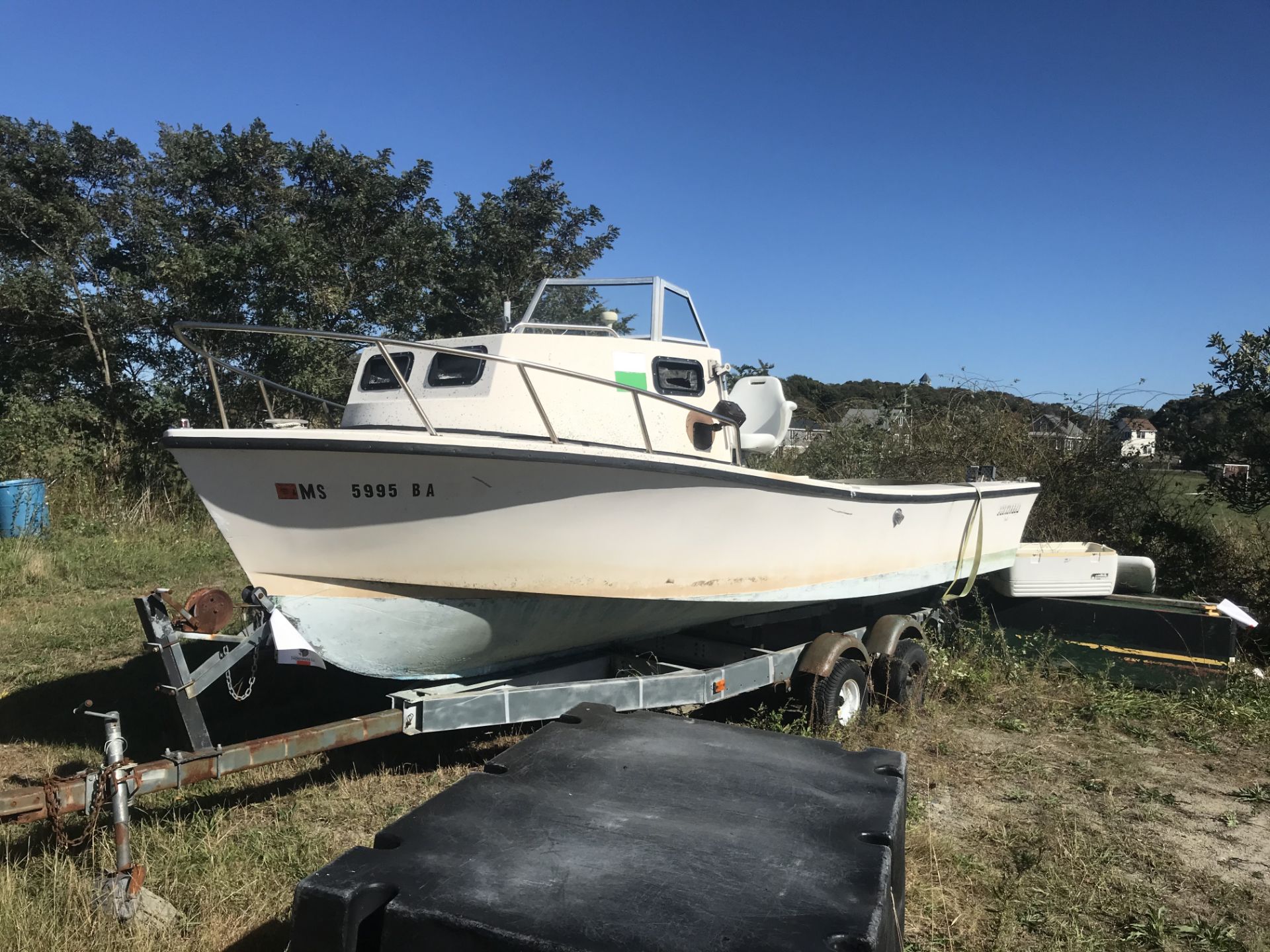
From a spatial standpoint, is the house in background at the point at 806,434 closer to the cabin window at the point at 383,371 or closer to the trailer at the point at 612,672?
the trailer at the point at 612,672

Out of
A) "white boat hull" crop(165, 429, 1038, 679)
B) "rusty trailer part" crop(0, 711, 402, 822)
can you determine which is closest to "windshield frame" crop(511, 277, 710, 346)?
"white boat hull" crop(165, 429, 1038, 679)

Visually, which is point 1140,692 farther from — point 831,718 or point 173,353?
point 173,353

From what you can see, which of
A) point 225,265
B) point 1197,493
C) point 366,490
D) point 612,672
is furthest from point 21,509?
point 1197,493

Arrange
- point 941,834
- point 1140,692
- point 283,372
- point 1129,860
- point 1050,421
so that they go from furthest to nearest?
point 283,372 → point 1050,421 → point 1140,692 → point 941,834 → point 1129,860

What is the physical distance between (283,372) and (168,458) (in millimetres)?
2269

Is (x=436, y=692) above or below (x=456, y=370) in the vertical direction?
below

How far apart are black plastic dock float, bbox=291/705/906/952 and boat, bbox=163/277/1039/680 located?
213cm

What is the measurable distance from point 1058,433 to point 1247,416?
259 centimetres

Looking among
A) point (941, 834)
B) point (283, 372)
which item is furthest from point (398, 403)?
point (283, 372)

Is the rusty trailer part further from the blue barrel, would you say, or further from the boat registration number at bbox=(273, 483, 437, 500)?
the blue barrel

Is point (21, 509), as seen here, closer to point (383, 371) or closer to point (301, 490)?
point (383, 371)

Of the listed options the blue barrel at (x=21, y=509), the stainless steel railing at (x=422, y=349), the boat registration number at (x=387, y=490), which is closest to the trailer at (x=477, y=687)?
the boat registration number at (x=387, y=490)

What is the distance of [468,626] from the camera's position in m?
4.47

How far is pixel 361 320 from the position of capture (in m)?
14.4
